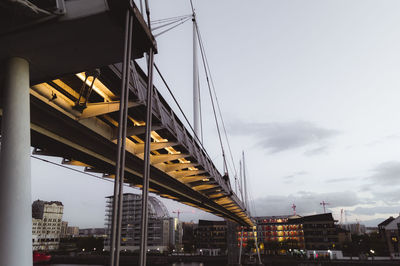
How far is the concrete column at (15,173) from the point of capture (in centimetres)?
376

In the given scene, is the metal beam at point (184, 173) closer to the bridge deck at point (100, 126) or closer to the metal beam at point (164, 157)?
the bridge deck at point (100, 126)

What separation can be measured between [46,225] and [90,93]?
20475cm

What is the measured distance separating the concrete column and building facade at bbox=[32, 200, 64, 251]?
622 feet

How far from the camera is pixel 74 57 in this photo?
4508 mm

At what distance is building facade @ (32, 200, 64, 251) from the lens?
552 ft

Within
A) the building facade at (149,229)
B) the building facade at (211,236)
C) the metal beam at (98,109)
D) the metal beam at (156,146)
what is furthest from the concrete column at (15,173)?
the building facade at (149,229)

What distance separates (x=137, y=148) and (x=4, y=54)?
8959 mm

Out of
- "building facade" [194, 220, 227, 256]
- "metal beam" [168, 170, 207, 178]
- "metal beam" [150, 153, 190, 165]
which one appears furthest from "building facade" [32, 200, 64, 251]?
"metal beam" [150, 153, 190, 165]

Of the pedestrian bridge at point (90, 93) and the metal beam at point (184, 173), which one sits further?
the metal beam at point (184, 173)

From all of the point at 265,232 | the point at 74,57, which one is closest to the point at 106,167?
the point at 74,57

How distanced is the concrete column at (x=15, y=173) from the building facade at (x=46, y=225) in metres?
190

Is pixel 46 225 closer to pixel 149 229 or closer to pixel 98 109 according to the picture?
pixel 149 229

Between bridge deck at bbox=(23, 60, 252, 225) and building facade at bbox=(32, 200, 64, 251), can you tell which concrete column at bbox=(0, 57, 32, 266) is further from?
building facade at bbox=(32, 200, 64, 251)

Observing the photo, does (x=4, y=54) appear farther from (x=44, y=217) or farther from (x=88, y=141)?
(x=44, y=217)
